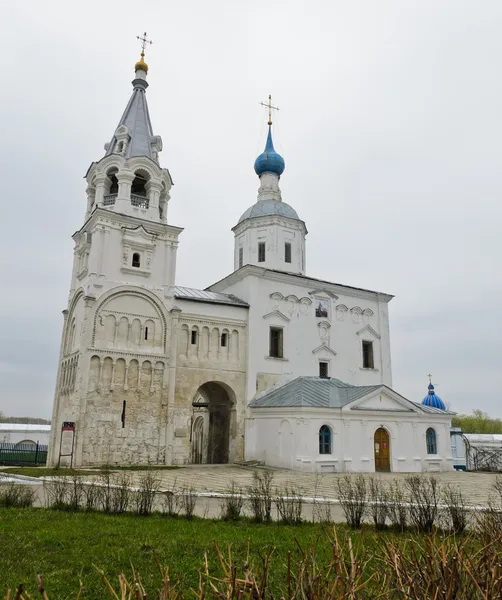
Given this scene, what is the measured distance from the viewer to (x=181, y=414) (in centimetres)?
2275

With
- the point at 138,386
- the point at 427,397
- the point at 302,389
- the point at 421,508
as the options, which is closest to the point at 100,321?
the point at 138,386

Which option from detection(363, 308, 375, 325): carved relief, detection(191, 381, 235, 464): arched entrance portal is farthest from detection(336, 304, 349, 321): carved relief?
detection(191, 381, 235, 464): arched entrance portal

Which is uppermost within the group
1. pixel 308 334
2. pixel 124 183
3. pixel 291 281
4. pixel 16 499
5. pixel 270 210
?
pixel 270 210

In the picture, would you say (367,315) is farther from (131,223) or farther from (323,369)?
(131,223)

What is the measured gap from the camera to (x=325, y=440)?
21438 millimetres

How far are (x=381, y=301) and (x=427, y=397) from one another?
8.93m

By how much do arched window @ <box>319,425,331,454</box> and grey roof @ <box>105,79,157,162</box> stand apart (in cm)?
1600

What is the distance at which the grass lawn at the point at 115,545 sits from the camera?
5.33 m

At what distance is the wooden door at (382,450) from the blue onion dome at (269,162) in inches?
711

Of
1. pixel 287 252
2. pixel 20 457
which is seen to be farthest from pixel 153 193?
pixel 20 457

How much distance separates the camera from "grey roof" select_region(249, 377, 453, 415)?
2184 centimetres

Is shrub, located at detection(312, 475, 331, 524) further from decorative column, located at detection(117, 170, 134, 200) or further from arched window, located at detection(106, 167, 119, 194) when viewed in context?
arched window, located at detection(106, 167, 119, 194)

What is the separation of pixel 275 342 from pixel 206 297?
179 inches

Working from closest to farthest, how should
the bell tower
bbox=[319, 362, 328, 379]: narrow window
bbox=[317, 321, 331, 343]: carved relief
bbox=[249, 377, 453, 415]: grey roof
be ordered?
1. the bell tower
2. bbox=[249, 377, 453, 415]: grey roof
3. bbox=[319, 362, 328, 379]: narrow window
4. bbox=[317, 321, 331, 343]: carved relief
